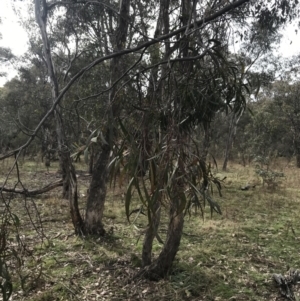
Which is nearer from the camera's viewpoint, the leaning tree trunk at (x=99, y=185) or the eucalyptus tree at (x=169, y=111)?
the eucalyptus tree at (x=169, y=111)

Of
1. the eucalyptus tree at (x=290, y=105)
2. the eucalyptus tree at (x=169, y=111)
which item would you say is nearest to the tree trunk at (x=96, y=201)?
the eucalyptus tree at (x=169, y=111)

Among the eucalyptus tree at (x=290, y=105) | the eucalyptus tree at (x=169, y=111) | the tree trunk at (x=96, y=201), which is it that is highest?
the eucalyptus tree at (x=290, y=105)

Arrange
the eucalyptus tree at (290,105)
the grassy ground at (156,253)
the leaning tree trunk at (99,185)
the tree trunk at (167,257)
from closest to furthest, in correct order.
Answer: the grassy ground at (156,253), the tree trunk at (167,257), the leaning tree trunk at (99,185), the eucalyptus tree at (290,105)

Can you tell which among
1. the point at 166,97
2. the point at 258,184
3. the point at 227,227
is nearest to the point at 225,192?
the point at 258,184

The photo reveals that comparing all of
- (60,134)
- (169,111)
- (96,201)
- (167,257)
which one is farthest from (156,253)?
(169,111)

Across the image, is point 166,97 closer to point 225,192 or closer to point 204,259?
point 204,259

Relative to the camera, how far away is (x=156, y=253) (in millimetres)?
5203

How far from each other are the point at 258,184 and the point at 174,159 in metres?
11.5

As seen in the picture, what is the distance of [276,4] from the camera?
4.75m

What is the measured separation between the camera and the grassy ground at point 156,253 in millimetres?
3990

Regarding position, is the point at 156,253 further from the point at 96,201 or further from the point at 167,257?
the point at 96,201

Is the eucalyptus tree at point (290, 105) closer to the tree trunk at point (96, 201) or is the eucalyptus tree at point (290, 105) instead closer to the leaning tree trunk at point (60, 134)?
the leaning tree trunk at point (60, 134)

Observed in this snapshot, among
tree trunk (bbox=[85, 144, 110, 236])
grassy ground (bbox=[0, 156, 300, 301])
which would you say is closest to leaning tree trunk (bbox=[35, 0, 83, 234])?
tree trunk (bbox=[85, 144, 110, 236])

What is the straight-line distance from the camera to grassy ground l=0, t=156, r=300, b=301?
399 cm
